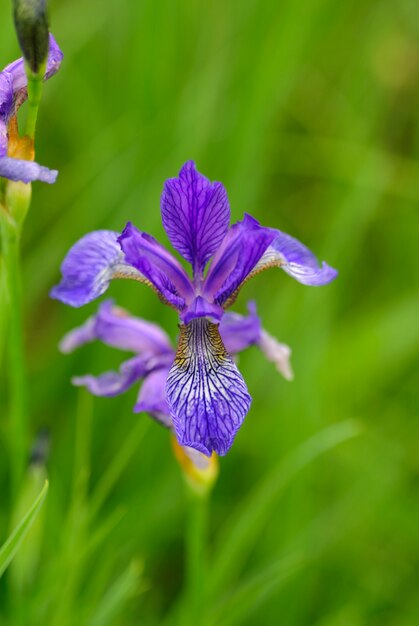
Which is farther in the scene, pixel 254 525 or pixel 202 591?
pixel 254 525

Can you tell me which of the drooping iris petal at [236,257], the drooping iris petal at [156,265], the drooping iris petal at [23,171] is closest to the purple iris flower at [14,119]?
the drooping iris petal at [23,171]

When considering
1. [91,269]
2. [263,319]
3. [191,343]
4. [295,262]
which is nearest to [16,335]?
[91,269]

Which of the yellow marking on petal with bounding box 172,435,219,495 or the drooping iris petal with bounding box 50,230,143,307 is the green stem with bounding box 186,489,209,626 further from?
the drooping iris petal with bounding box 50,230,143,307

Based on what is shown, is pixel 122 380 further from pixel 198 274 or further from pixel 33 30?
pixel 33 30

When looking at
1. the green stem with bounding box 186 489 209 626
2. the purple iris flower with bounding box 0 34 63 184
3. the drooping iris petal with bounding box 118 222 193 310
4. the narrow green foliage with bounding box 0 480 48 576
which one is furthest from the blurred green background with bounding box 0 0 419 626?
the purple iris flower with bounding box 0 34 63 184

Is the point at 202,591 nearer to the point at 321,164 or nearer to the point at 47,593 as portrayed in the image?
the point at 47,593

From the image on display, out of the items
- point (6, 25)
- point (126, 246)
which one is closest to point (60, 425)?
point (6, 25)

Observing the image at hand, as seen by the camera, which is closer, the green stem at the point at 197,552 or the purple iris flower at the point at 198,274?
the purple iris flower at the point at 198,274

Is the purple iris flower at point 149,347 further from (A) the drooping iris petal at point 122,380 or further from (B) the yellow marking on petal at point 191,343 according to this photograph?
(B) the yellow marking on petal at point 191,343
